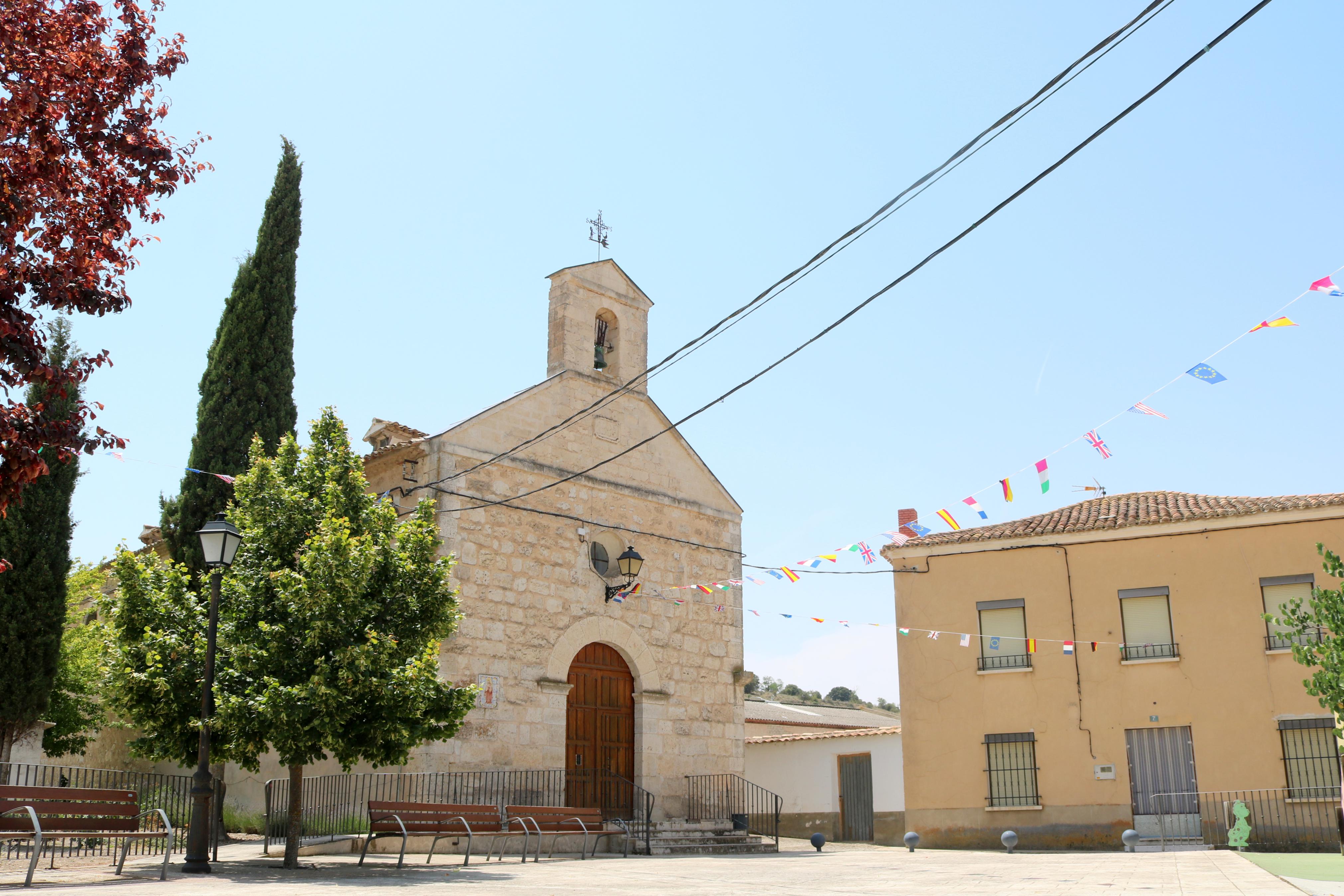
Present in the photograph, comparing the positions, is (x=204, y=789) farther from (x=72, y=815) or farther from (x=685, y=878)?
(x=685, y=878)

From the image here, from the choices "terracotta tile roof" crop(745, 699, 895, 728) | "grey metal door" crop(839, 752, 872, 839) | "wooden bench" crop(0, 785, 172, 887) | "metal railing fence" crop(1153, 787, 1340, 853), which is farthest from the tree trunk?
"terracotta tile roof" crop(745, 699, 895, 728)

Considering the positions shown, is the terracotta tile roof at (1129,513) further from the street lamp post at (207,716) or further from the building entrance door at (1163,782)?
the street lamp post at (207,716)

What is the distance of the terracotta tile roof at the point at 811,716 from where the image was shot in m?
27.4

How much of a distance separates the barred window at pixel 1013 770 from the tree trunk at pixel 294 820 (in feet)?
36.5

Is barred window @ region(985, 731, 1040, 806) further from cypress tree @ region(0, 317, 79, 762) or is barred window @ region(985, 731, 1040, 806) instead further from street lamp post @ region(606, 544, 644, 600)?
cypress tree @ region(0, 317, 79, 762)

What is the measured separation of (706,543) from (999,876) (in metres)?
8.32

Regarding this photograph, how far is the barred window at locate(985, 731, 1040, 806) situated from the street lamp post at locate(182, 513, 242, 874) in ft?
39.6

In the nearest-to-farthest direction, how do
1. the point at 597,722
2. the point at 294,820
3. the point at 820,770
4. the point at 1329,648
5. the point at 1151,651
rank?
1. the point at 294,820
2. the point at 1329,648
3. the point at 597,722
4. the point at 1151,651
5. the point at 820,770

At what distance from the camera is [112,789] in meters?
9.89

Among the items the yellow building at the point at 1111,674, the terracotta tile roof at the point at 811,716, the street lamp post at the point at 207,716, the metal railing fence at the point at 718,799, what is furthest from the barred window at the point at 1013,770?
the street lamp post at the point at 207,716

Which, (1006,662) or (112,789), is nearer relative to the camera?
(112,789)

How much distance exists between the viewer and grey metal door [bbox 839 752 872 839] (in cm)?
2164

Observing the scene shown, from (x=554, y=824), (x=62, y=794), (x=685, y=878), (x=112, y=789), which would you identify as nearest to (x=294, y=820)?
(x=112, y=789)

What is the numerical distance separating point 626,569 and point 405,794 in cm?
440
